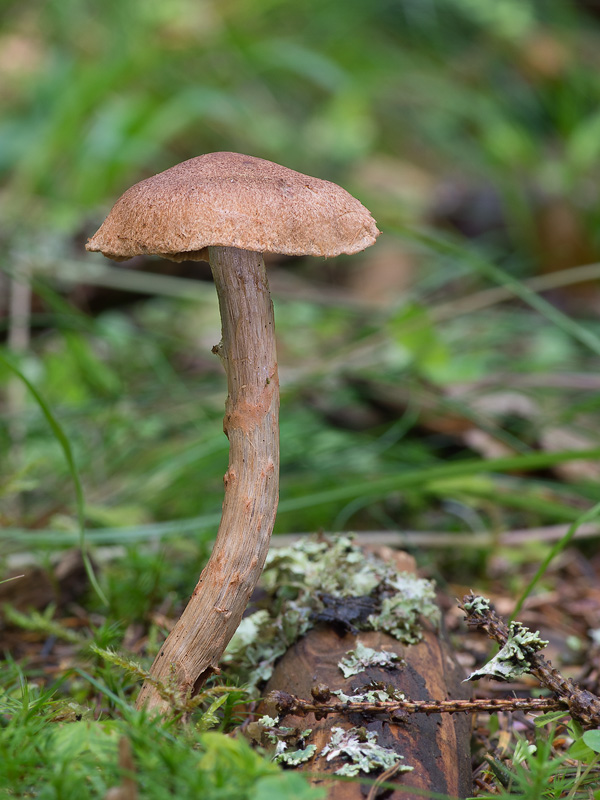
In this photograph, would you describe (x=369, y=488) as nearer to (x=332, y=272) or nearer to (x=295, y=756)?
(x=295, y=756)

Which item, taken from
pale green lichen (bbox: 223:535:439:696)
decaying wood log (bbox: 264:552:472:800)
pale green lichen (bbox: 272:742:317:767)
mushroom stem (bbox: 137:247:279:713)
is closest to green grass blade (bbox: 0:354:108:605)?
mushroom stem (bbox: 137:247:279:713)

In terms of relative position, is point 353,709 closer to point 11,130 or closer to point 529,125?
point 11,130

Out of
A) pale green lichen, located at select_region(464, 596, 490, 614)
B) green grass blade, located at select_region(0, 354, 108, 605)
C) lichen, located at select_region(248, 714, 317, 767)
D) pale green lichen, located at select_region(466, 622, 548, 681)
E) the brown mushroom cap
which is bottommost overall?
lichen, located at select_region(248, 714, 317, 767)

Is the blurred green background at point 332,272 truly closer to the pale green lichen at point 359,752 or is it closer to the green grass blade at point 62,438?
the green grass blade at point 62,438

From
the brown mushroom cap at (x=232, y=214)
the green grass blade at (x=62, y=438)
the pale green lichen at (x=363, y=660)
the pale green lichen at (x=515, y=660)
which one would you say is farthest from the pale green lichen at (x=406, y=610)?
the brown mushroom cap at (x=232, y=214)

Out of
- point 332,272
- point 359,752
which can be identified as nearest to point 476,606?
point 359,752

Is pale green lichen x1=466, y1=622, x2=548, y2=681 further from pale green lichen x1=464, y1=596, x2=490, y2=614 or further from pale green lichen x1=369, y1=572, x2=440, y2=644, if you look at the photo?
pale green lichen x1=369, y1=572, x2=440, y2=644

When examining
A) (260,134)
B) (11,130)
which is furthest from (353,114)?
(11,130)
